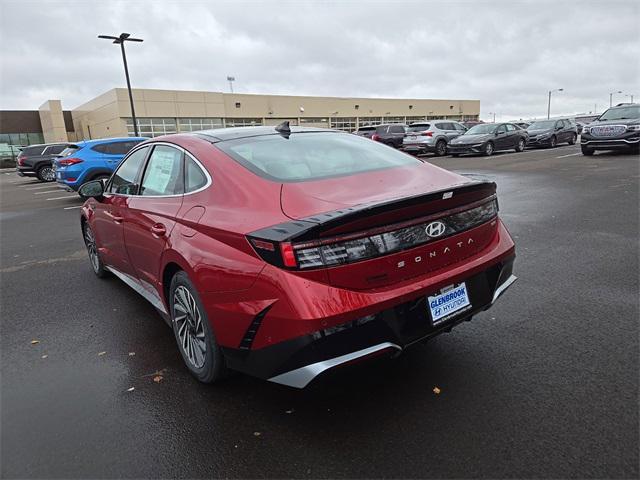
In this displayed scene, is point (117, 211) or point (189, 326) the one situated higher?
point (117, 211)

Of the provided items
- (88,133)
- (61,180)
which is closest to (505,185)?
(61,180)

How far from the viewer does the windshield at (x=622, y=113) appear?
15.5 meters

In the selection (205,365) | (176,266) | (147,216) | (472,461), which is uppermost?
(147,216)

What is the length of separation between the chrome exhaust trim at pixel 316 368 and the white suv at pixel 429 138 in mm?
20772

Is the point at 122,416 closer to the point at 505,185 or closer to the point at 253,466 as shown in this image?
the point at 253,466

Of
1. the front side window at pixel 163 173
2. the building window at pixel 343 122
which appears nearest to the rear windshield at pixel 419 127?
the front side window at pixel 163 173

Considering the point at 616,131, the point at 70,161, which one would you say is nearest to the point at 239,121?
the point at 70,161

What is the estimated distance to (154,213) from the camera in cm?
331

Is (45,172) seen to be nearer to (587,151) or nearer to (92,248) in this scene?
(92,248)

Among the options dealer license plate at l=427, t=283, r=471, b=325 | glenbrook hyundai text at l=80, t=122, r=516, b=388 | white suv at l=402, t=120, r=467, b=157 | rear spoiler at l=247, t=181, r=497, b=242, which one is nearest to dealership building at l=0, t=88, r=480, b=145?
white suv at l=402, t=120, r=467, b=157

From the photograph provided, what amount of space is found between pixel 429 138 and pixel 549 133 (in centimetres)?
683

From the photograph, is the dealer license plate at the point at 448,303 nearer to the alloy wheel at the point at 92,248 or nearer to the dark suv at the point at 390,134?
the alloy wheel at the point at 92,248

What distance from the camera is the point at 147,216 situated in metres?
Result: 3.42

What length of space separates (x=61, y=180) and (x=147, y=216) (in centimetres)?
1120
